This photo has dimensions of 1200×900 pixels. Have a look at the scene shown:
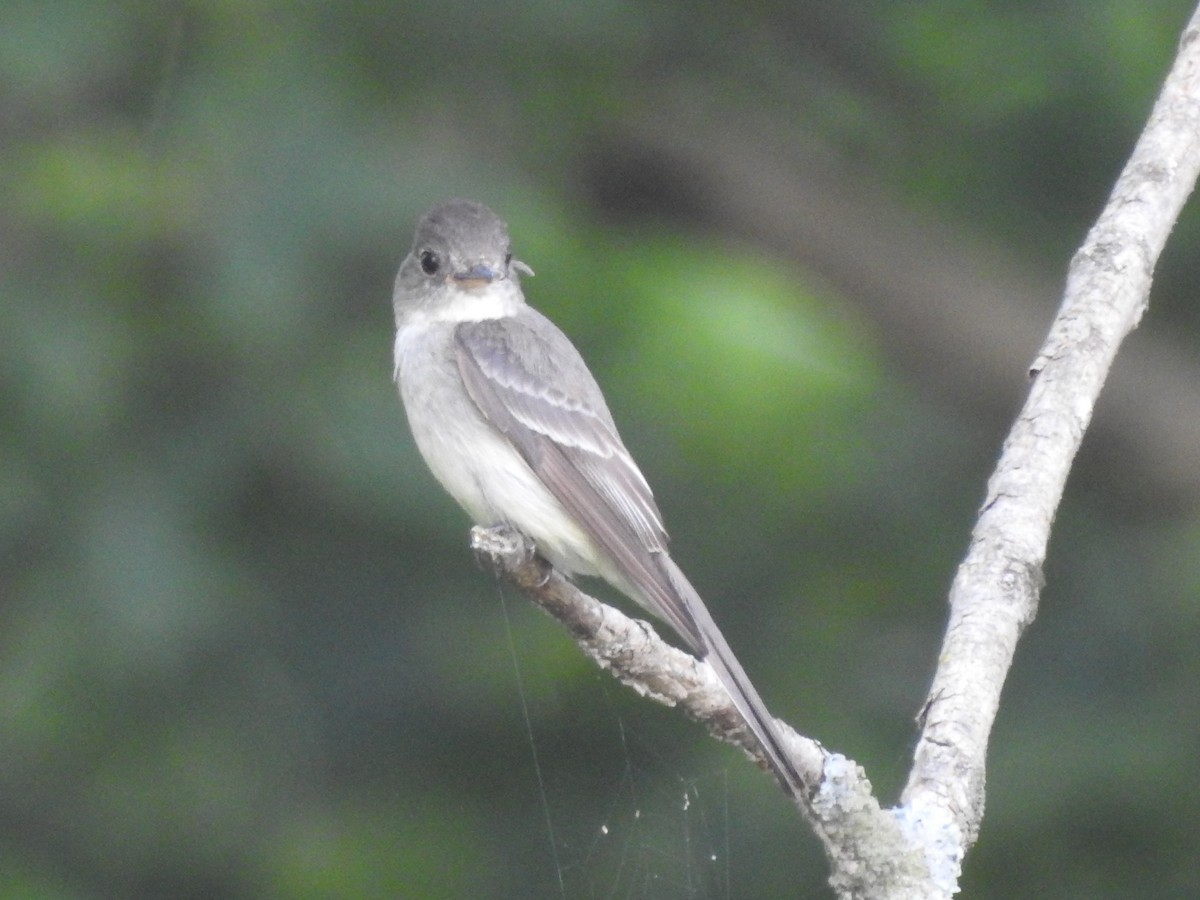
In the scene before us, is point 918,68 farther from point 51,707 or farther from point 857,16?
point 51,707

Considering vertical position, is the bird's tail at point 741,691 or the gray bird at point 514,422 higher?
the gray bird at point 514,422

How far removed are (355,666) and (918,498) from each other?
1880 millimetres

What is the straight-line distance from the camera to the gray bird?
12.7ft

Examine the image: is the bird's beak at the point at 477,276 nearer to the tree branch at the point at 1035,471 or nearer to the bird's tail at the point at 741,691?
the bird's tail at the point at 741,691

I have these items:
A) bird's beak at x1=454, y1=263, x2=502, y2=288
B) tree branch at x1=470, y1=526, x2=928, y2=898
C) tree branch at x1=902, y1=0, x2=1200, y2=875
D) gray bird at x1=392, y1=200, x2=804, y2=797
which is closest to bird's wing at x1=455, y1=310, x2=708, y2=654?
gray bird at x1=392, y1=200, x2=804, y2=797

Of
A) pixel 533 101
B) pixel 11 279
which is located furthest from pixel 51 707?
pixel 533 101

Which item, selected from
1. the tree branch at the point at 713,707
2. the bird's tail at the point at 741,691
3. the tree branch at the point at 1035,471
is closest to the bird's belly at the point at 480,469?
the bird's tail at the point at 741,691

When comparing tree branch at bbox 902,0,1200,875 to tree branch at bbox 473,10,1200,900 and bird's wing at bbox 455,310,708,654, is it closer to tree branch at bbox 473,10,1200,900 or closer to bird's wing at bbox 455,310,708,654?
tree branch at bbox 473,10,1200,900

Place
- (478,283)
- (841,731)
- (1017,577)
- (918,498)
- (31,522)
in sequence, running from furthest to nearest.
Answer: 1. (918,498)
2. (841,731)
3. (31,522)
4. (478,283)
5. (1017,577)

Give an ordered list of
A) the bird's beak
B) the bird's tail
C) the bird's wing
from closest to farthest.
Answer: the bird's tail → the bird's wing → the bird's beak

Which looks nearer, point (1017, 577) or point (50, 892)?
point (1017, 577)

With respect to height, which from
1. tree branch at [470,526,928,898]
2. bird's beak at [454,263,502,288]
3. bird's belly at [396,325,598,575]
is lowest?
tree branch at [470,526,928,898]

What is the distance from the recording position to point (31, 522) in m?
5.20

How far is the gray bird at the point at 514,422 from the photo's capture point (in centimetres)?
386
